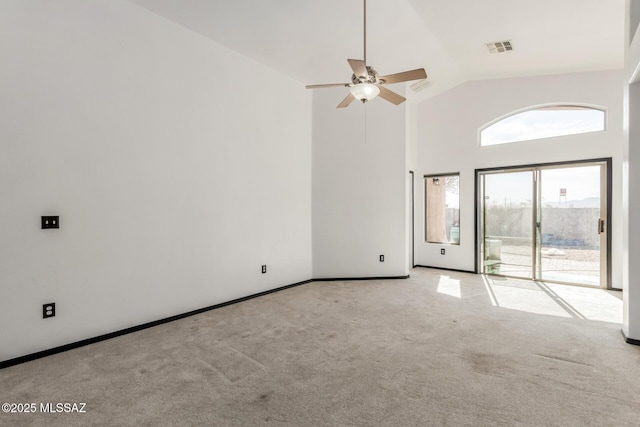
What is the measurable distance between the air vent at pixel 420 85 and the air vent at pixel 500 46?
124 cm

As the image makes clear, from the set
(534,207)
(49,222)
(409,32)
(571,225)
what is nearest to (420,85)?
(409,32)

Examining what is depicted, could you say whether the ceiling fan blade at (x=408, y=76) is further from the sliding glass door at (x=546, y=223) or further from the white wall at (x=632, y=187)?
the sliding glass door at (x=546, y=223)

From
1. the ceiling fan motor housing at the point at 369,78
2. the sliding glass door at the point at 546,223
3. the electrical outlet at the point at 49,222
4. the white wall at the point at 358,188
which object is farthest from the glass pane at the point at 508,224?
the electrical outlet at the point at 49,222

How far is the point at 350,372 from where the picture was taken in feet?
7.70

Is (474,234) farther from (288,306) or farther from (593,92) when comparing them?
(288,306)

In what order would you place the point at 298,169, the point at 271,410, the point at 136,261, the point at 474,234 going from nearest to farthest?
the point at 271,410, the point at 136,261, the point at 298,169, the point at 474,234

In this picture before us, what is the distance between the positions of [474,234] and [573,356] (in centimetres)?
363

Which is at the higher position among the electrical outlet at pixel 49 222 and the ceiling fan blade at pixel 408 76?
the ceiling fan blade at pixel 408 76

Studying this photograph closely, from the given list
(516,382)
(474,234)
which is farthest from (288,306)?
(474,234)

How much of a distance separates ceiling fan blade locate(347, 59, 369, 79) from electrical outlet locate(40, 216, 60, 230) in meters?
2.93

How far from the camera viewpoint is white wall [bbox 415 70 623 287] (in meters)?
4.73

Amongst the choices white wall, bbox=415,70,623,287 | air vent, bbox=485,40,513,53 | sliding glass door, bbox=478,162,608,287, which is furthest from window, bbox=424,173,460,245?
air vent, bbox=485,40,513,53

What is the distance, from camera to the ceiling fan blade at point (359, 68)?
2521 mm

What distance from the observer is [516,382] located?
221cm
